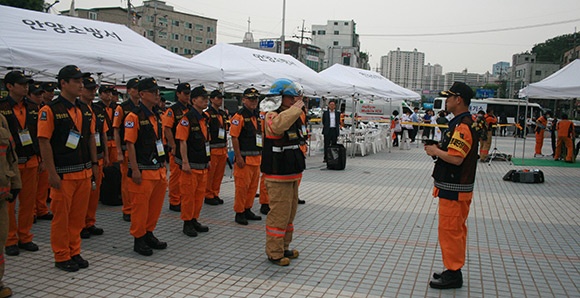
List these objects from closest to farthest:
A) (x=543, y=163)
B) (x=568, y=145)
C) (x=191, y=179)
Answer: (x=191, y=179) < (x=543, y=163) < (x=568, y=145)

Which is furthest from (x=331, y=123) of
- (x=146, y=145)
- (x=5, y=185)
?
(x=5, y=185)

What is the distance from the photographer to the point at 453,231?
14.6 feet

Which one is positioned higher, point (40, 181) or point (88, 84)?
point (88, 84)

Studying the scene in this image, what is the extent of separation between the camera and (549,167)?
15.3 metres

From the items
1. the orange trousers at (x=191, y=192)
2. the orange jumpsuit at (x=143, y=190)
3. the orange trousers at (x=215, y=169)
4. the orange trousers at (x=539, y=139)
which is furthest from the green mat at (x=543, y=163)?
the orange jumpsuit at (x=143, y=190)

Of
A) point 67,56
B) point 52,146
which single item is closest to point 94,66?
point 67,56

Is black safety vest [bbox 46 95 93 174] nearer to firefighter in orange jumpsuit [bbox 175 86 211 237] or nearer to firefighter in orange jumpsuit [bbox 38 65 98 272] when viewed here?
firefighter in orange jumpsuit [bbox 38 65 98 272]

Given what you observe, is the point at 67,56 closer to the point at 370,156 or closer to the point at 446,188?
the point at 446,188

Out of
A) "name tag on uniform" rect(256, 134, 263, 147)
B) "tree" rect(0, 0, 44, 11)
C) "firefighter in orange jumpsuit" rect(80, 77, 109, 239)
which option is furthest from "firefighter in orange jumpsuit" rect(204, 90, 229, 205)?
"tree" rect(0, 0, 44, 11)

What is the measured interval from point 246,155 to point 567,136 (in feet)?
47.5

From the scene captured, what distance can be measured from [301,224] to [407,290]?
2.64 meters

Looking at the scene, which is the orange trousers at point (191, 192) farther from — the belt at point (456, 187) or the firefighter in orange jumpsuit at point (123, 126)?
the belt at point (456, 187)

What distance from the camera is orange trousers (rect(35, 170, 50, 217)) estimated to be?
A: 6453 mm

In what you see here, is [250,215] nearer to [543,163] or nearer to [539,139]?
[543,163]
